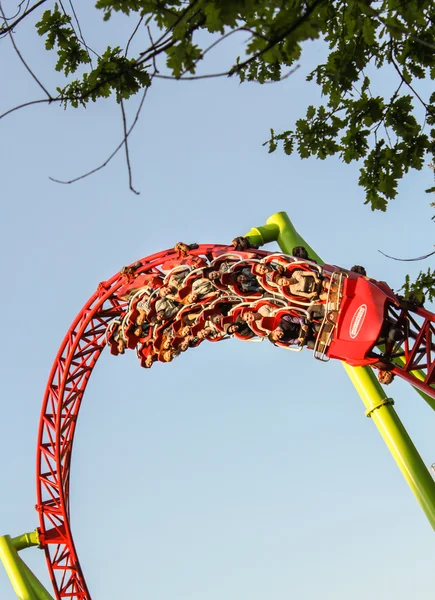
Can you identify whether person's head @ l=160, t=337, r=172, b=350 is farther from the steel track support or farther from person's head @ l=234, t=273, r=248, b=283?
the steel track support

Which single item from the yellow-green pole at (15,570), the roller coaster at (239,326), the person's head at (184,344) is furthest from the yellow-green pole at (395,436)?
the yellow-green pole at (15,570)

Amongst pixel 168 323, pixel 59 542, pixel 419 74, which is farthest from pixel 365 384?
pixel 59 542

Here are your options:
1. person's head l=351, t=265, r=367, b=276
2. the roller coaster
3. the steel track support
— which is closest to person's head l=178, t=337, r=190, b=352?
the roller coaster

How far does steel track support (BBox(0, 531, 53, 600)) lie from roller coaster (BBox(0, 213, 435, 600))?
1 centimetres

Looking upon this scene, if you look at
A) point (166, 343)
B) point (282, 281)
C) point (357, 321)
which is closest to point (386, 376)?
point (357, 321)

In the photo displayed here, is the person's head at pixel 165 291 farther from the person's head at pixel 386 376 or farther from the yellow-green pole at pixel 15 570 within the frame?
the yellow-green pole at pixel 15 570

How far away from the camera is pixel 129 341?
365 inches

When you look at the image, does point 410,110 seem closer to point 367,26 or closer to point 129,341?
point 367,26

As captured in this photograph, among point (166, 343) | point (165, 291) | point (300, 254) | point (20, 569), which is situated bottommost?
point (20, 569)

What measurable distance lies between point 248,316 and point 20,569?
568 centimetres

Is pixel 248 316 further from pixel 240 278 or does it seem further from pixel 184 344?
pixel 184 344

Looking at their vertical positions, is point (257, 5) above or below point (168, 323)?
below

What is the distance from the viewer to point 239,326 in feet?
25.6

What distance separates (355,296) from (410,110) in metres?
2.57
